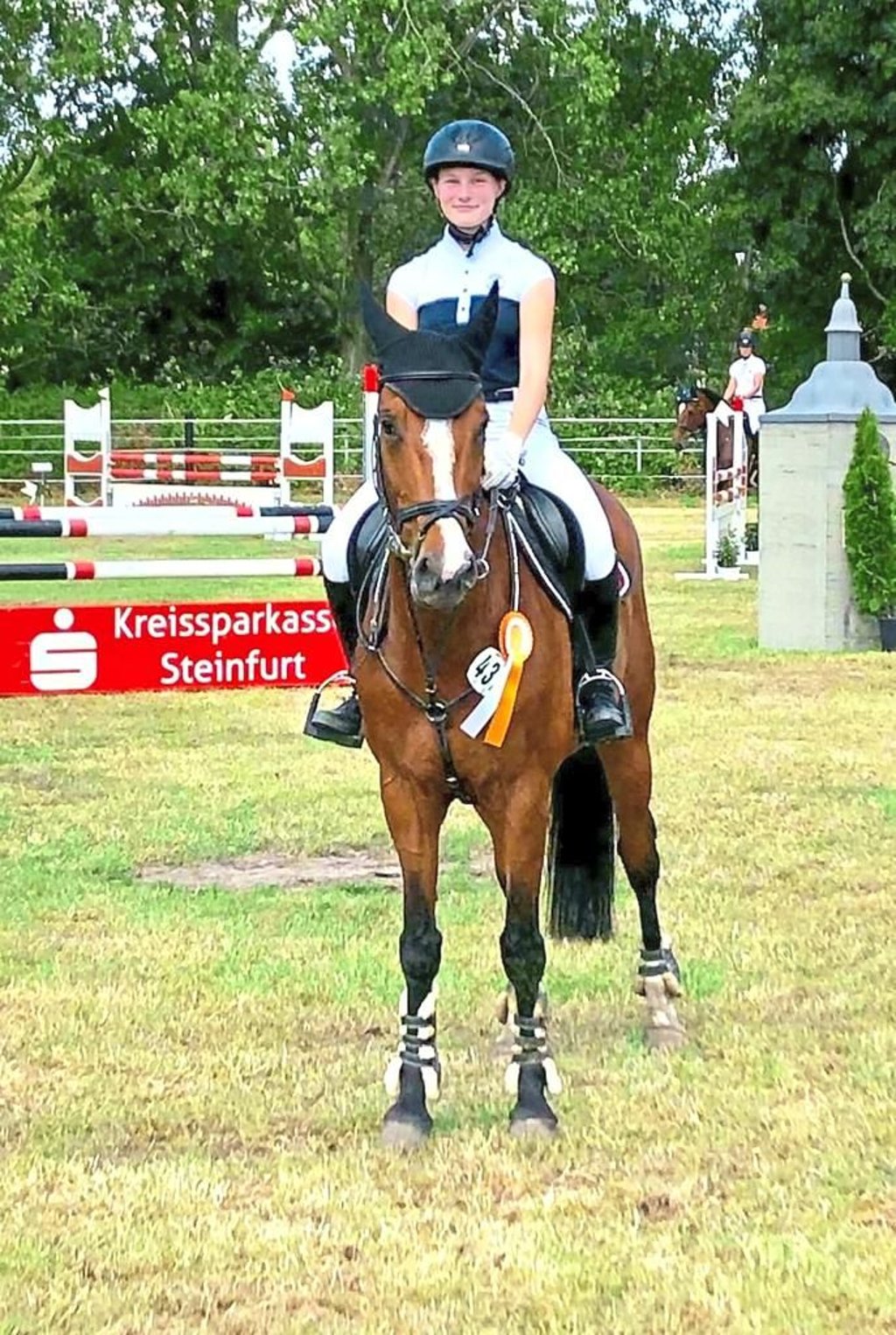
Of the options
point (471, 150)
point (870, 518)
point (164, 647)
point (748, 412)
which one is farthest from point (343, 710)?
point (748, 412)

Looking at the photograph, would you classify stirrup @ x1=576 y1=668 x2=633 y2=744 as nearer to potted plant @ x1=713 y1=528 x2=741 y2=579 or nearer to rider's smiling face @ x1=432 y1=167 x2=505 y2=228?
rider's smiling face @ x1=432 y1=167 x2=505 y2=228

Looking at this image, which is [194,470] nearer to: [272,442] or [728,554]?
[272,442]

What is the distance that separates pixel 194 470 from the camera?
31000 mm

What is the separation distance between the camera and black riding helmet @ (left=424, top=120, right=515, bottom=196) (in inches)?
183

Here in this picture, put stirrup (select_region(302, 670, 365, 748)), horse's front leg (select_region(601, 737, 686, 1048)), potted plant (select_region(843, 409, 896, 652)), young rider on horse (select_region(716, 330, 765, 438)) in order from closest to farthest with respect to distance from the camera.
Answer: stirrup (select_region(302, 670, 365, 748)) → horse's front leg (select_region(601, 737, 686, 1048)) → potted plant (select_region(843, 409, 896, 652)) → young rider on horse (select_region(716, 330, 765, 438))

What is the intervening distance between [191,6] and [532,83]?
6.99m

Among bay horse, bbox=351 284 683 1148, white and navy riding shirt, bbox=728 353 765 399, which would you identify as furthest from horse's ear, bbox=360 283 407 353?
white and navy riding shirt, bbox=728 353 765 399

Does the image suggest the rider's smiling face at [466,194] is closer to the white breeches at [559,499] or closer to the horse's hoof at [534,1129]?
the white breeches at [559,499]

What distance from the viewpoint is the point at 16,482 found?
1298 inches

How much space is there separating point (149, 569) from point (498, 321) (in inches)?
244

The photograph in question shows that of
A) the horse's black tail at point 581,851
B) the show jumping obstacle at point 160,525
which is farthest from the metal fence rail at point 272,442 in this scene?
the horse's black tail at point 581,851

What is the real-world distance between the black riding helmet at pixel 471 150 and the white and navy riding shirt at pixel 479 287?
0.16 m

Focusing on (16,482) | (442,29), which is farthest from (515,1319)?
(442,29)

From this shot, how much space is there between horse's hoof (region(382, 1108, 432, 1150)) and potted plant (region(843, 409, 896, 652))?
9.37 meters
